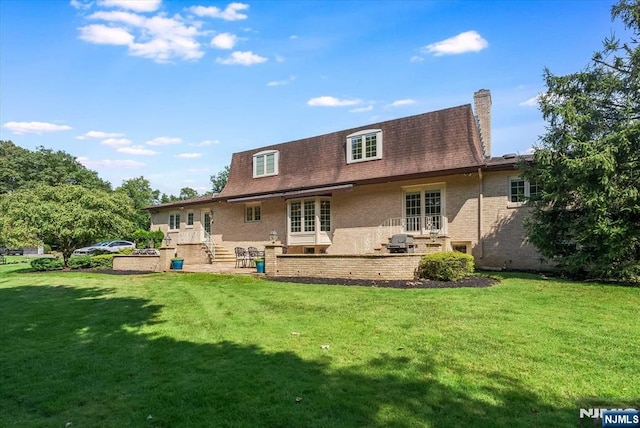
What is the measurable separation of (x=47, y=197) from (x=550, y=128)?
2351cm

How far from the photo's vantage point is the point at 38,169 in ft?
179

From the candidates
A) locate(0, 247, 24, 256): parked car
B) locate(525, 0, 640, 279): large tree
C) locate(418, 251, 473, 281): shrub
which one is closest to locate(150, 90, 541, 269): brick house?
locate(525, 0, 640, 279): large tree

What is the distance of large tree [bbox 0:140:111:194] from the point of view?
52719 mm

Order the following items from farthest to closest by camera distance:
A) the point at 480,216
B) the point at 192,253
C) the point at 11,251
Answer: the point at 11,251, the point at 192,253, the point at 480,216

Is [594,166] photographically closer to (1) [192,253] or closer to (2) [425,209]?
(2) [425,209]

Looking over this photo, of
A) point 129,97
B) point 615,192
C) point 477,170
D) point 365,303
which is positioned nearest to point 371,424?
point 365,303

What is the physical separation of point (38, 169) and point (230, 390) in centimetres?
6385

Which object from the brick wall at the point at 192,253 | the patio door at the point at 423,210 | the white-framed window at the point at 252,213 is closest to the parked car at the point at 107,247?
the brick wall at the point at 192,253

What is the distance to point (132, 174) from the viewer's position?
61.8 m

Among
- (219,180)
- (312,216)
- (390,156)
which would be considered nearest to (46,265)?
(312,216)

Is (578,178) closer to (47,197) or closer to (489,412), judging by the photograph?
(489,412)

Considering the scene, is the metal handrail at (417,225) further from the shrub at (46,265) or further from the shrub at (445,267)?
the shrub at (46,265)

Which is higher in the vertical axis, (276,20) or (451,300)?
(276,20)

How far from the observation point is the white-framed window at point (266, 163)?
23.7 meters
